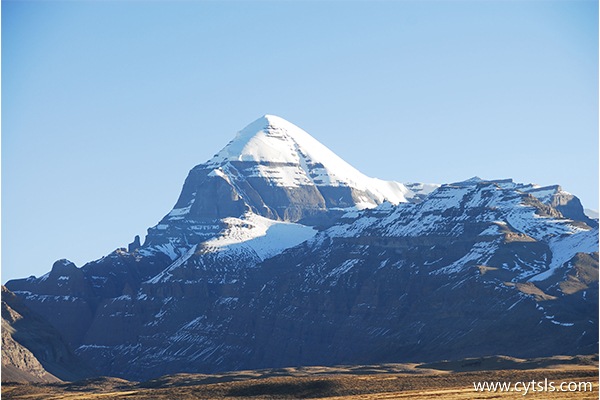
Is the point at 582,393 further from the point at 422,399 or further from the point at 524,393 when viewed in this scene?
the point at 422,399

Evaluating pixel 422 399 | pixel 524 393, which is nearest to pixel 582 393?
pixel 524 393

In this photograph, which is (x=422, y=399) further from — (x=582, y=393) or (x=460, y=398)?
(x=582, y=393)

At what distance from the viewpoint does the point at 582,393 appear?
184375mm

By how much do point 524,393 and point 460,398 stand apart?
335 inches

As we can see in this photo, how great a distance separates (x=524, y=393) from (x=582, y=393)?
406 inches

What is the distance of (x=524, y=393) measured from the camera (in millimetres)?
192750

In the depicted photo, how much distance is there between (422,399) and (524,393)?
14.0 m

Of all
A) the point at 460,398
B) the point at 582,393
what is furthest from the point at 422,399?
the point at 582,393

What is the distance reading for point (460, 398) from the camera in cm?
19150

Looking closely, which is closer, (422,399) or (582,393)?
(582,393)

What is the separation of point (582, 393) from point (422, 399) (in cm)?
2344

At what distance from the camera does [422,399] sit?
198375 mm
